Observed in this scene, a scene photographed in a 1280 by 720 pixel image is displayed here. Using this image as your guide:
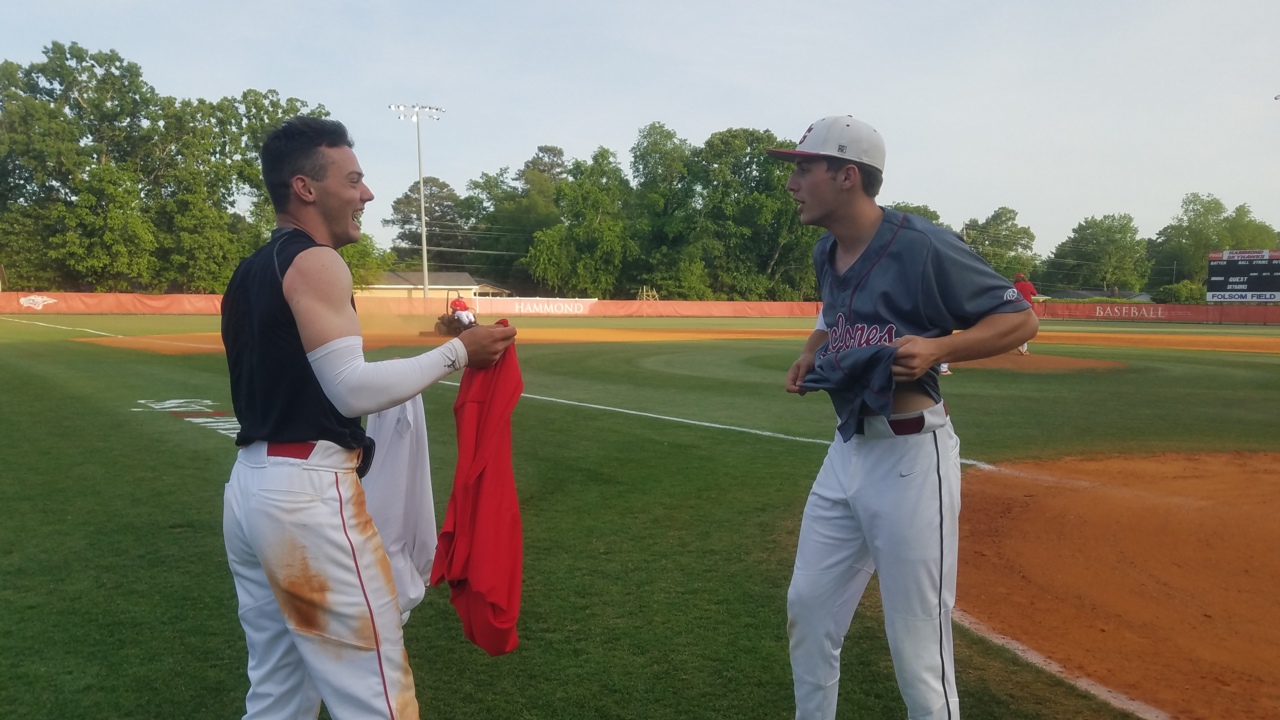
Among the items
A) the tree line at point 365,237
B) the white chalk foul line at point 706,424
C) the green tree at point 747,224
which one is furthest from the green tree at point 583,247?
the white chalk foul line at point 706,424

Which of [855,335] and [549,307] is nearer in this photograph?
[855,335]

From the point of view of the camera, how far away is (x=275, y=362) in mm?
2289

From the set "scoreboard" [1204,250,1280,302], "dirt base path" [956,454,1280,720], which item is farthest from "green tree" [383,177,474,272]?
"dirt base path" [956,454,1280,720]

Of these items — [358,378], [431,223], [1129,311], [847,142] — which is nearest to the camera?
[358,378]

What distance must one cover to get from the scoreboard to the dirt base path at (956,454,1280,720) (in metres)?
44.7

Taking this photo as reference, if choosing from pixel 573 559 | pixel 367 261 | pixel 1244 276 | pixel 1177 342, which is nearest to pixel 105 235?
pixel 367 261

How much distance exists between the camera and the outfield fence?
44250 millimetres

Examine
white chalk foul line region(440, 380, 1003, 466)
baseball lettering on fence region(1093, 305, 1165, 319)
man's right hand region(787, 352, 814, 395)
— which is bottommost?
baseball lettering on fence region(1093, 305, 1165, 319)

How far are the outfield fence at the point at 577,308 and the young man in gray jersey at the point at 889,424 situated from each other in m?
34.0

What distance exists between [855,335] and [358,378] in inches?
61.5

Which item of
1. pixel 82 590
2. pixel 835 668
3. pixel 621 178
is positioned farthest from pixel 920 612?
pixel 621 178

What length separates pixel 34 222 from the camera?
2073 inches

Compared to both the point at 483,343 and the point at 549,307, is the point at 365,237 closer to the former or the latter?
the point at 549,307

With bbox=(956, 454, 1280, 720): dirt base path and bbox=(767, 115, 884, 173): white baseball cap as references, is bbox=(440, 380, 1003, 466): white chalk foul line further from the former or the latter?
bbox=(767, 115, 884, 173): white baseball cap
